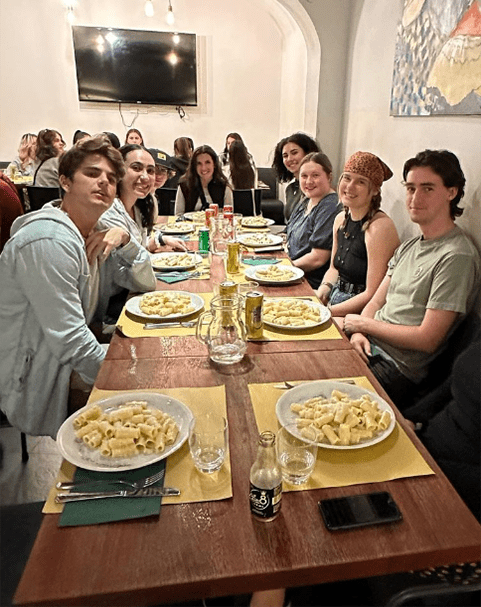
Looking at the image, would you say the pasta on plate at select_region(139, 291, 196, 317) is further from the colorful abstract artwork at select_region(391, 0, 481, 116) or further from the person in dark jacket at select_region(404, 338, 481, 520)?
the colorful abstract artwork at select_region(391, 0, 481, 116)

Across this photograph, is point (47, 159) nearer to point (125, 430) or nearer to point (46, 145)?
point (46, 145)

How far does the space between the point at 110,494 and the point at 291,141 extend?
2943mm

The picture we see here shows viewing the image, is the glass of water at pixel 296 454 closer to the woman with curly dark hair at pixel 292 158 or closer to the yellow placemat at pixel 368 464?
the yellow placemat at pixel 368 464

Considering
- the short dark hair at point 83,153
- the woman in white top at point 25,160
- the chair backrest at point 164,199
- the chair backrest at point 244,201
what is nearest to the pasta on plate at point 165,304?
the short dark hair at point 83,153

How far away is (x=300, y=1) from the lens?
3.65 meters

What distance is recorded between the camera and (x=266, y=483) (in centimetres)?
82

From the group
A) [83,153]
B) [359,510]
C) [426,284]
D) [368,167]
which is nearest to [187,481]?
[359,510]

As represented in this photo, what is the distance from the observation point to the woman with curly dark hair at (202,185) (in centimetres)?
394

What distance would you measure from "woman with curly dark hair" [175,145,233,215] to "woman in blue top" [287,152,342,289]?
1314 millimetres

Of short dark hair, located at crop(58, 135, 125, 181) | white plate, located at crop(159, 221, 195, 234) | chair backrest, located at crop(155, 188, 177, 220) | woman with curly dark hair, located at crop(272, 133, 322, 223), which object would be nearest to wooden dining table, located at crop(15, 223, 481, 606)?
short dark hair, located at crop(58, 135, 125, 181)

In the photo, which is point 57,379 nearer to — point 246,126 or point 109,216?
point 109,216

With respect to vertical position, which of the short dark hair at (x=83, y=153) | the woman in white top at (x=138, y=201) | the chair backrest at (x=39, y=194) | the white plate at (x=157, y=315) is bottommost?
the white plate at (x=157, y=315)

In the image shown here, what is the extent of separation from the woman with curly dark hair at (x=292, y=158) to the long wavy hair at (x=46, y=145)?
8.14ft

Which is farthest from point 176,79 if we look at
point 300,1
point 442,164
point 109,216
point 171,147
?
point 442,164
